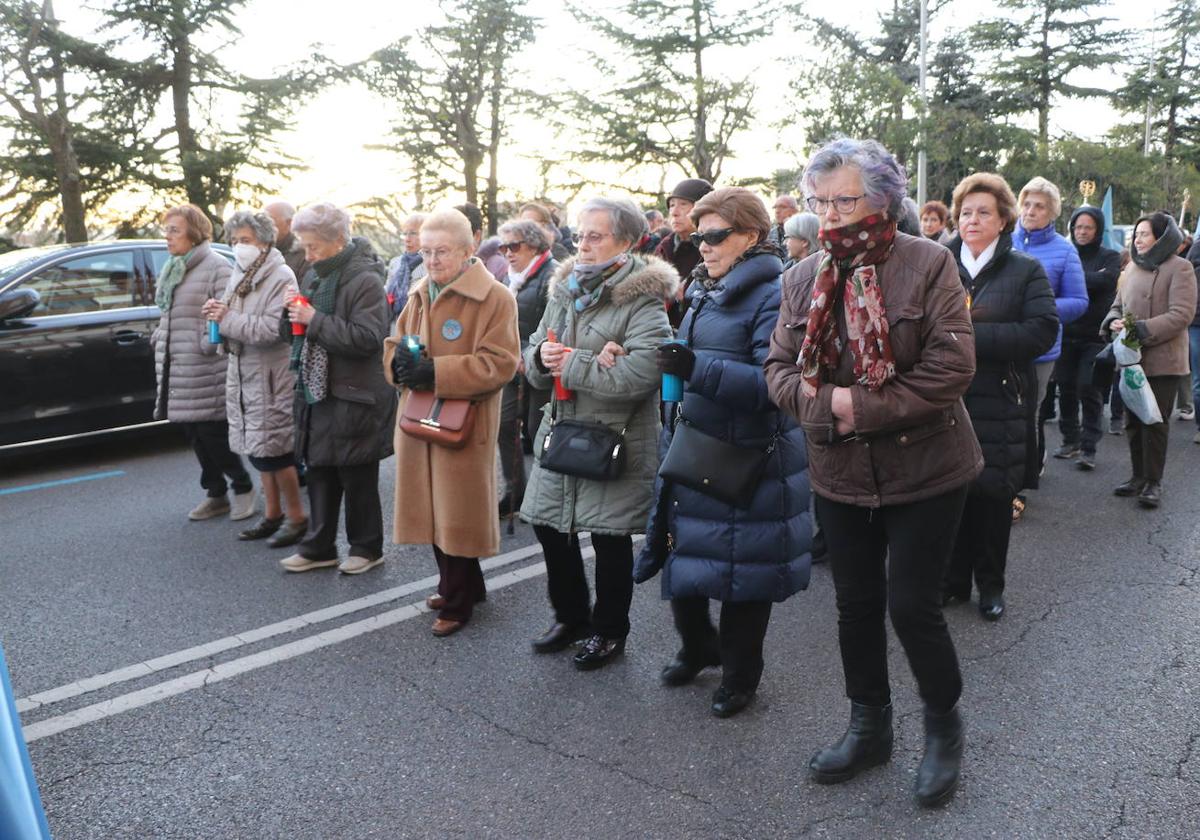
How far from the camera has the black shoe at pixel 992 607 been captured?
15.0 ft

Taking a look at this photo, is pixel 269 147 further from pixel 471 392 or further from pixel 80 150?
pixel 471 392

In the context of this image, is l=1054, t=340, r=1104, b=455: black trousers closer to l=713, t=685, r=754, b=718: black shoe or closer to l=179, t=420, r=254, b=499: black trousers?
l=713, t=685, r=754, b=718: black shoe

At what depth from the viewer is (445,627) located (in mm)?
4535

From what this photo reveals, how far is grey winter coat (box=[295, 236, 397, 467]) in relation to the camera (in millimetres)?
5031

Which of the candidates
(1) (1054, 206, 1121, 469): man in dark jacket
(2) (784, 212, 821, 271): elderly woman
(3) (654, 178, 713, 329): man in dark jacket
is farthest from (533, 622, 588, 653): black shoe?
(1) (1054, 206, 1121, 469): man in dark jacket

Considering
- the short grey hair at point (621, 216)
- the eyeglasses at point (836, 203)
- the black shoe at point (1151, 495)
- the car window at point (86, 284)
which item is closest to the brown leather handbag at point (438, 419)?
the short grey hair at point (621, 216)

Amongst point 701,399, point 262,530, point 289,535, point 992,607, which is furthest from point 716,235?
point 262,530

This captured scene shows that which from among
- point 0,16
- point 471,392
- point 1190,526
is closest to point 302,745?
point 471,392

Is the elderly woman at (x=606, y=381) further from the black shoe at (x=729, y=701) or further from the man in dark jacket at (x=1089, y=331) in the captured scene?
the man in dark jacket at (x=1089, y=331)

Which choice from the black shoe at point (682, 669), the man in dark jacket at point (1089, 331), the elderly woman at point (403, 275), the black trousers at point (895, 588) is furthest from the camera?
the man in dark jacket at point (1089, 331)

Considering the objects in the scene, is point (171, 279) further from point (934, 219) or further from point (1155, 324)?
point (1155, 324)

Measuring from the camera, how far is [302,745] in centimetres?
354

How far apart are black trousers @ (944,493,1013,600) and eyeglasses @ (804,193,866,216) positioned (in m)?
2.18

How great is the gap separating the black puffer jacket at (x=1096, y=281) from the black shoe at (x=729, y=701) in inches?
198
